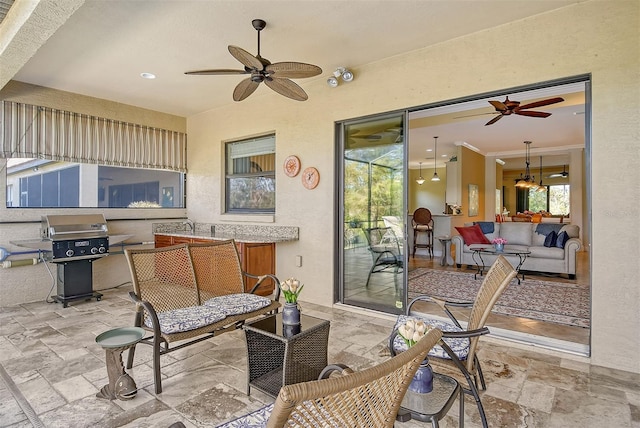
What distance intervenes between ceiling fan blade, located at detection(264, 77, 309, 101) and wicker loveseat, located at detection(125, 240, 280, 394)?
1598 mm

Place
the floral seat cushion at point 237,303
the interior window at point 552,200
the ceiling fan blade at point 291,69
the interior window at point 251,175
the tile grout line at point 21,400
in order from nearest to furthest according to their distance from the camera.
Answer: the tile grout line at point 21,400
the floral seat cushion at point 237,303
the ceiling fan blade at point 291,69
the interior window at point 251,175
the interior window at point 552,200

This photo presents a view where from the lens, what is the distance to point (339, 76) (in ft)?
13.9

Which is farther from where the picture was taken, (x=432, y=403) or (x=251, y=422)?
(x=432, y=403)

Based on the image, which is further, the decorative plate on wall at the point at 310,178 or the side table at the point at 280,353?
the decorative plate on wall at the point at 310,178

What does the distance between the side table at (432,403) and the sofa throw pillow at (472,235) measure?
5697 millimetres

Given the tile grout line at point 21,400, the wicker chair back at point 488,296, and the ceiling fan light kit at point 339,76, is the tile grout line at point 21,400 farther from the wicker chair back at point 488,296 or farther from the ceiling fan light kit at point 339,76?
the ceiling fan light kit at point 339,76

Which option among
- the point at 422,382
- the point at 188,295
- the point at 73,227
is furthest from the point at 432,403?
the point at 73,227

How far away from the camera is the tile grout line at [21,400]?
6.81ft

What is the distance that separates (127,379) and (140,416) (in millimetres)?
294

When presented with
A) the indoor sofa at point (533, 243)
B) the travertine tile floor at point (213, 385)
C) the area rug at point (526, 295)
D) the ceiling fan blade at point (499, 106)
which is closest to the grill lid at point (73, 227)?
the travertine tile floor at point (213, 385)

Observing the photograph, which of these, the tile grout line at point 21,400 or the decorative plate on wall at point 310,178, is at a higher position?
the decorative plate on wall at point 310,178

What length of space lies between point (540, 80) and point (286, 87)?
228 cm

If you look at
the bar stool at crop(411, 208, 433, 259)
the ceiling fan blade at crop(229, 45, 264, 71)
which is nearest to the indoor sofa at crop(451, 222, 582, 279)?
the bar stool at crop(411, 208, 433, 259)

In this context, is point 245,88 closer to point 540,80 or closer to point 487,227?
point 540,80
